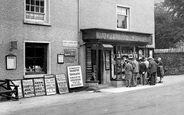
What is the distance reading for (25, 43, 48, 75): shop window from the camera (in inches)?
584

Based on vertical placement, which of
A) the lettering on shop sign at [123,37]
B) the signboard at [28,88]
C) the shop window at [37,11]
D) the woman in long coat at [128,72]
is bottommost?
the signboard at [28,88]

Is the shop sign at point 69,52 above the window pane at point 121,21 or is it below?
below

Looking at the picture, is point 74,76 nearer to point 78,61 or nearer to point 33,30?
point 78,61

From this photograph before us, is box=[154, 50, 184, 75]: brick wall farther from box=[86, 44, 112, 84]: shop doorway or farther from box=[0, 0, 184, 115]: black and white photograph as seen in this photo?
box=[86, 44, 112, 84]: shop doorway

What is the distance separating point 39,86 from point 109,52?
6307mm

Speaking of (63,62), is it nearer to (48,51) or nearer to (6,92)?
(48,51)

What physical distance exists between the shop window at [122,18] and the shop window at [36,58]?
677cm

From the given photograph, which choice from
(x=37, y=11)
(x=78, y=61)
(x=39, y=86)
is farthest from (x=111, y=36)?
(x=39, y=86)

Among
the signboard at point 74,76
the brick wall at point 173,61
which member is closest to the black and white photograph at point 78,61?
the signboard at point 74,76

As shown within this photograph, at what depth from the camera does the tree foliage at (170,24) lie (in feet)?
124

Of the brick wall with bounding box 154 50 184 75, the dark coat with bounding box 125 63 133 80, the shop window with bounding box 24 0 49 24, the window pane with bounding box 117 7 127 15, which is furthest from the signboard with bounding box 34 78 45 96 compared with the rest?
the brick wall with bounding box 154 50 184 75

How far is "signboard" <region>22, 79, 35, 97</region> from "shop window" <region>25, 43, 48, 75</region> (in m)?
0.73

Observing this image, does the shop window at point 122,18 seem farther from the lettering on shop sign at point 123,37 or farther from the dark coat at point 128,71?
the dark coat at point 128,71

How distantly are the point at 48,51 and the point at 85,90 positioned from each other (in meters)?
3.08
